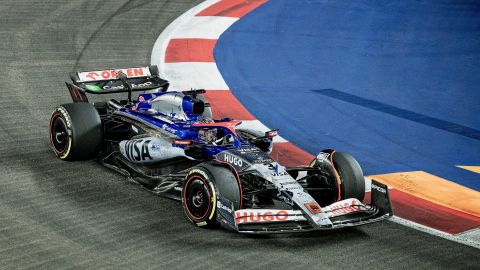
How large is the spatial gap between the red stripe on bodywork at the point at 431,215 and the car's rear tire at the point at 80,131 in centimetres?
347

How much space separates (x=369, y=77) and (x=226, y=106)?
123 inches

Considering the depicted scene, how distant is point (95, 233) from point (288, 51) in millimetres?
8505

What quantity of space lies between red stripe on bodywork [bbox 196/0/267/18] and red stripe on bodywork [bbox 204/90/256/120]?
4.19 m

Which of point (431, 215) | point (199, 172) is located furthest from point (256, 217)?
point (431, 215)

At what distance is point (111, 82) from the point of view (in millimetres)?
12078

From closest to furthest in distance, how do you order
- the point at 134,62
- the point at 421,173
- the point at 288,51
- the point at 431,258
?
the point at 431,258 → the point at 421,173 → the point at 134,62 → the point at 288,51

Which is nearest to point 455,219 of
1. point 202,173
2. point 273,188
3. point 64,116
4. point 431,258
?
point 431,258

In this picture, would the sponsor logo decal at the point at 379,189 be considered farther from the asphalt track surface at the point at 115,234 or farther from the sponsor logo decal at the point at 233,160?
the sponsor logo decal at the point at 233,160

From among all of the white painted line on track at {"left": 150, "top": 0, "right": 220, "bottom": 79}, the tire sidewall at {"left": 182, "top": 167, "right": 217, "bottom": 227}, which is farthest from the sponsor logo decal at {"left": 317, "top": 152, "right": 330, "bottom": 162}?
the white painted line on track at {"left": 150, "top": 0, "right": 220, "bottom": 79}

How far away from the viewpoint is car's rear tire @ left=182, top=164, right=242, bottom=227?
8.93 m

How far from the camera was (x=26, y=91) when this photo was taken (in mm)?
13766

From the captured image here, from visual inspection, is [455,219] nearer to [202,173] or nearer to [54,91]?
[202,173]

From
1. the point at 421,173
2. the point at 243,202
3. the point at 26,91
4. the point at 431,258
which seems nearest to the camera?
the point at 431,258

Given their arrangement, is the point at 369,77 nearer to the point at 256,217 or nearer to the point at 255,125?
the point at 255,125
